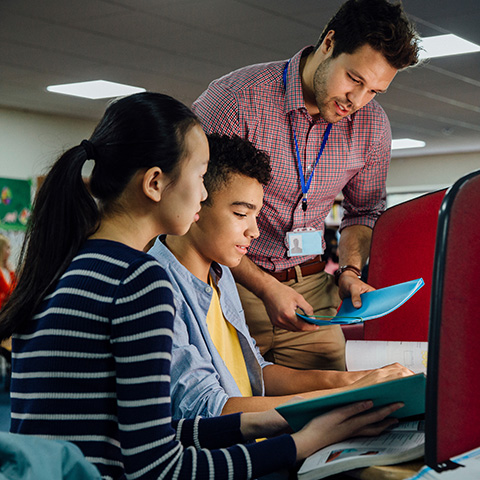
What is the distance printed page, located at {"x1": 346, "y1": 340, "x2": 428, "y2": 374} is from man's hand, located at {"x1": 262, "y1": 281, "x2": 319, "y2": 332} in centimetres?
13

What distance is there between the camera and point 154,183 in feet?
3.66

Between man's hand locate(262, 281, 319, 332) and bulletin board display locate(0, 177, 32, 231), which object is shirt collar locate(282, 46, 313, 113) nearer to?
man's hand locate(262, 281, 319, 332)

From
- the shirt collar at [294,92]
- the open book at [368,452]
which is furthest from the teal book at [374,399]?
the shirt collar at [294,92]

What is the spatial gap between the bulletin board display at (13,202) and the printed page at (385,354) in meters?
6.97

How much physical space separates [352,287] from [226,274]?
1.07ft

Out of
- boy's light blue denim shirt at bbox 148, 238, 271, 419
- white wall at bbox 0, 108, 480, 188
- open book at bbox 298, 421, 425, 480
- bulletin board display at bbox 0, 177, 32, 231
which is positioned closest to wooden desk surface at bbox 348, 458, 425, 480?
open book at bbox 298, 421, 425, 480

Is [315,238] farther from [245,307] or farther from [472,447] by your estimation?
[472,447]

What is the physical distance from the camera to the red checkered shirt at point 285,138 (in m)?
1.90

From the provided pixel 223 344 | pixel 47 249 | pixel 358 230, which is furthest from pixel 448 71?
pixel 47 249

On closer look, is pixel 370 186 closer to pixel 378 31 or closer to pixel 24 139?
pixel 378 31

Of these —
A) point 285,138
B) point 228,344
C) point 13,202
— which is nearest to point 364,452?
point 228,344

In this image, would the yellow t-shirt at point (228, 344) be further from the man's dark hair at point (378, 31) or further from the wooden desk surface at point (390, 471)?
the man's dark hair at point (378, 31)

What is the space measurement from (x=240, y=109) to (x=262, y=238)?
374mm

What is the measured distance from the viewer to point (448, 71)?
6367 millimetres
